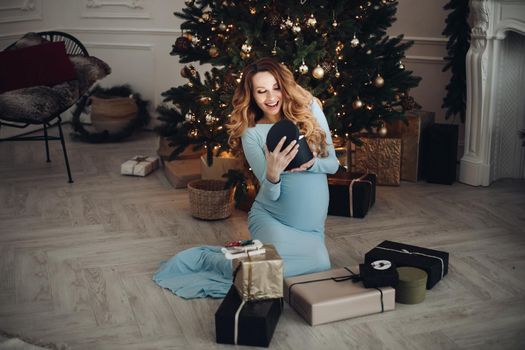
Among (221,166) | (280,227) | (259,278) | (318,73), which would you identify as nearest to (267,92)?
(280,227)

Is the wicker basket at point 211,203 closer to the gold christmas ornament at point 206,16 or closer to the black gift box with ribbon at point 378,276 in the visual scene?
the gold christmas ornament at point 206,16

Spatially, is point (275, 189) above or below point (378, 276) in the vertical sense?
above

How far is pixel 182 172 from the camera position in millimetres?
4520

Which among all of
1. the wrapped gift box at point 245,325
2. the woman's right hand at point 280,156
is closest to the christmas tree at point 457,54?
the woman's right hand at point 280,156

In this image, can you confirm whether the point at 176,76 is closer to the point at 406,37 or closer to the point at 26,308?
the point at 406,37

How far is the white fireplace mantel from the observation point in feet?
13.4

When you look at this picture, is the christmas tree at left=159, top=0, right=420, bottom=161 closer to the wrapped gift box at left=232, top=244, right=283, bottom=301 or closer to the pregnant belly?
the pregnant belly

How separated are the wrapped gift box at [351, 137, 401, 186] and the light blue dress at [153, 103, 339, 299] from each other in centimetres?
135

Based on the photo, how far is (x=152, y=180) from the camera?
4.64 meters

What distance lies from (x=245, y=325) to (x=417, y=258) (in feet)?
2.91

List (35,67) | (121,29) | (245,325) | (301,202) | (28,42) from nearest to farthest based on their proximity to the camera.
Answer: (245,325)
(301,202)
(35,67)
(28,42)
(121,29)

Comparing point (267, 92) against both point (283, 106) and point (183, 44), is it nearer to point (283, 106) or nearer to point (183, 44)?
point (283, 106)

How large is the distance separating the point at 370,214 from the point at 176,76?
2.52 metres

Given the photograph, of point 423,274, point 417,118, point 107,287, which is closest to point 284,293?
point 423,274
